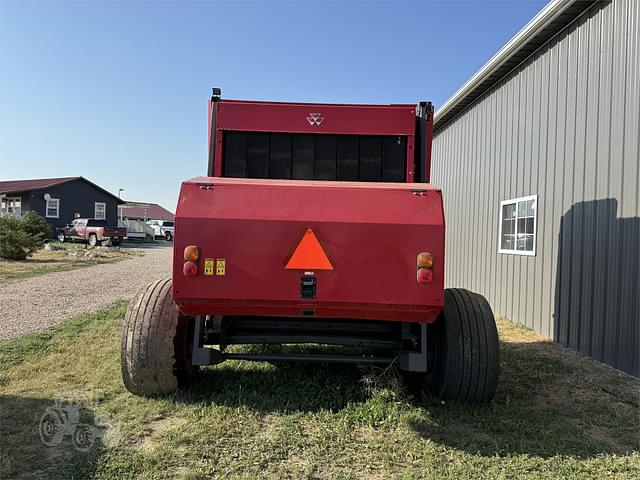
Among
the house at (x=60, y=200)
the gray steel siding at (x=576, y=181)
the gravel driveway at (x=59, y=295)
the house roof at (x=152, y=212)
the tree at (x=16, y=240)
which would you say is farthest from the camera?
the house roof at (x=152, y=212)

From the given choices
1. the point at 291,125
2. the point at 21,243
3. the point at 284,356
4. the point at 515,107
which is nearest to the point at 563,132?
the point at 515,107

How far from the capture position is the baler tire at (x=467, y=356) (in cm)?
383

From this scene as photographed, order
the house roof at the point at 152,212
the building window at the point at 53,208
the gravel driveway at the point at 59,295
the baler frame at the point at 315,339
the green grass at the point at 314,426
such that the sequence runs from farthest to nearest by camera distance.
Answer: the house roof at the point at 152,212, the building window at the point at 53,208, the gravel driveway at the point at 59,295, the baler frame at the point at 315,339, the green grass at the point at 314,426

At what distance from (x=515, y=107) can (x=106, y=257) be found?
18186 millimetres

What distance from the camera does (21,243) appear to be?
17219 millimetres

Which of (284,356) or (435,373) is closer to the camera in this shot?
(284,356)

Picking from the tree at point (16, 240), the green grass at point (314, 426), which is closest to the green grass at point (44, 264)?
the tree at point (16, 240)

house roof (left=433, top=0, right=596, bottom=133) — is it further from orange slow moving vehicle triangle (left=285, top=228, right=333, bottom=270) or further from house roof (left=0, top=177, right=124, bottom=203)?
house roof (left=0, top=177, right=124, bottom=203)

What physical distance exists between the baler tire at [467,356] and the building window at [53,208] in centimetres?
3329

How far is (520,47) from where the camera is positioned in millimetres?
7582

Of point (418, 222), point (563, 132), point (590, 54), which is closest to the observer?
point (418, 222)

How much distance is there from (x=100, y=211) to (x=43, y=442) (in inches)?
1391

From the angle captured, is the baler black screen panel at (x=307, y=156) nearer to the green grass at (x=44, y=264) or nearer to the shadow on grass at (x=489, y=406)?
the shadow on grass at (x=489, y=406)

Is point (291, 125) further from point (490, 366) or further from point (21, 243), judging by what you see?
A: point (21, 243)
